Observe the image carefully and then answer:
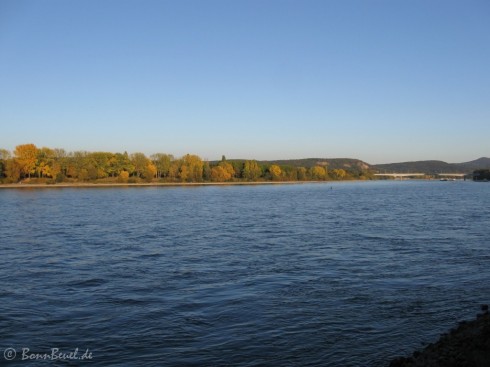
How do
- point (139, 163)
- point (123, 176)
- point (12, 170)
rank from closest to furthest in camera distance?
point (12, 170)
point (123, 176)
point (139, 163)

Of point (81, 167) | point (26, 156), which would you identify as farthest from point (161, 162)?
point (26, 156)

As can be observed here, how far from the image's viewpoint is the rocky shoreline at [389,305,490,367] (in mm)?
9211

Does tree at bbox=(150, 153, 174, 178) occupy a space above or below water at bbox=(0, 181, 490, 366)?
above

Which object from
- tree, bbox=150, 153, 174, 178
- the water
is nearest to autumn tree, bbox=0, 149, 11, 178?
tree, bbox=150, 153, 174, 178

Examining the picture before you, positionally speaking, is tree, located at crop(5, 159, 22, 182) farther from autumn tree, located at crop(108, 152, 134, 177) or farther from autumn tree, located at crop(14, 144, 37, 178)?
autumn tree, located at crop(108, 152, 134, 177)

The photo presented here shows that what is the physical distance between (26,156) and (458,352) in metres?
158

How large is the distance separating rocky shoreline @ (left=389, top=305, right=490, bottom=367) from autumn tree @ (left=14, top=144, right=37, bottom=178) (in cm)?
15667

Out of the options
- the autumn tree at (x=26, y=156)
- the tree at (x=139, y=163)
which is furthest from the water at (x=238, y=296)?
the tree at (x=139, y=163)

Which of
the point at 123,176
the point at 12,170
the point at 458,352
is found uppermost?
the point at 12,170

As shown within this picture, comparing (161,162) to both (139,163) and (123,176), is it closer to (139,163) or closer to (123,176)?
(139,163)

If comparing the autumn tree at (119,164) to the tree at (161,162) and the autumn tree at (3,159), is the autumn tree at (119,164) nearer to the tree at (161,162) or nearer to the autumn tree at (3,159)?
the tree at (161,162)

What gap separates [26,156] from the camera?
5807 inches

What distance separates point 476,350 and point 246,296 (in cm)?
819

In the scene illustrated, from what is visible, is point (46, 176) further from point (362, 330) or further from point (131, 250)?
point (362, 330)
